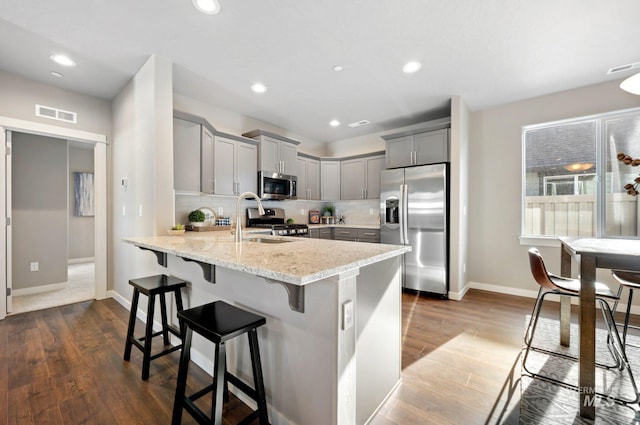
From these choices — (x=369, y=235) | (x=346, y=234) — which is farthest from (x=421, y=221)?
(x=346, y=234)

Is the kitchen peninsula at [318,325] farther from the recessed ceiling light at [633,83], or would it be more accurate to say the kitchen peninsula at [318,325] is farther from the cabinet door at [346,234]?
the cabinet door at [346,234]

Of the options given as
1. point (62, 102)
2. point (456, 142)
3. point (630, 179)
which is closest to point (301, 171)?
point (456, 142)

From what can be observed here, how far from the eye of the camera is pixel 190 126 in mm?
3213

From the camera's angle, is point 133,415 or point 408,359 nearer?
point 133,415

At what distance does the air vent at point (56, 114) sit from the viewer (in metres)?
3.15

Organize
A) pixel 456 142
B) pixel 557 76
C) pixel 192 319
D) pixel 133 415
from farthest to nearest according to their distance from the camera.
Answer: pixel 456 142 < pixel 557 76 < pixel 133 415 < pixel 192 319

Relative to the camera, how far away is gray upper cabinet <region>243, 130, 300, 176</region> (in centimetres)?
420

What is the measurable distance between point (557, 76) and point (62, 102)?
5894mm

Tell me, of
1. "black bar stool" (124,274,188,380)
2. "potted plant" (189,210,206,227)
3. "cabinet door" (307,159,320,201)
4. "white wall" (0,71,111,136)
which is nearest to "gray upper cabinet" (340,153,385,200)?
"cabinet door" (307,159,320,201)

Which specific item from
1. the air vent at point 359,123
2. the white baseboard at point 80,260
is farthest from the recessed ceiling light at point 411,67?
the white baseboard at point 80,260

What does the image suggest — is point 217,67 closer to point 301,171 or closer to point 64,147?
point 301,171

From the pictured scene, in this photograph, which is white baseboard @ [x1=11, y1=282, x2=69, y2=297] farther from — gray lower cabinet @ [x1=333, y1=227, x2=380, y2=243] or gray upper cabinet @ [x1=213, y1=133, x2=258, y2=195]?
gray lower cabinet @ [x1=333, y1=227, x2=380, y2=243]

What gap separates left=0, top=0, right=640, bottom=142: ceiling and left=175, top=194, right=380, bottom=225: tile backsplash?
142 cm

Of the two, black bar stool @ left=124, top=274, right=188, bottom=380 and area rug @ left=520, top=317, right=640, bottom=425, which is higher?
black bar stool @ left=124, top=274, right=188, bottom=380
